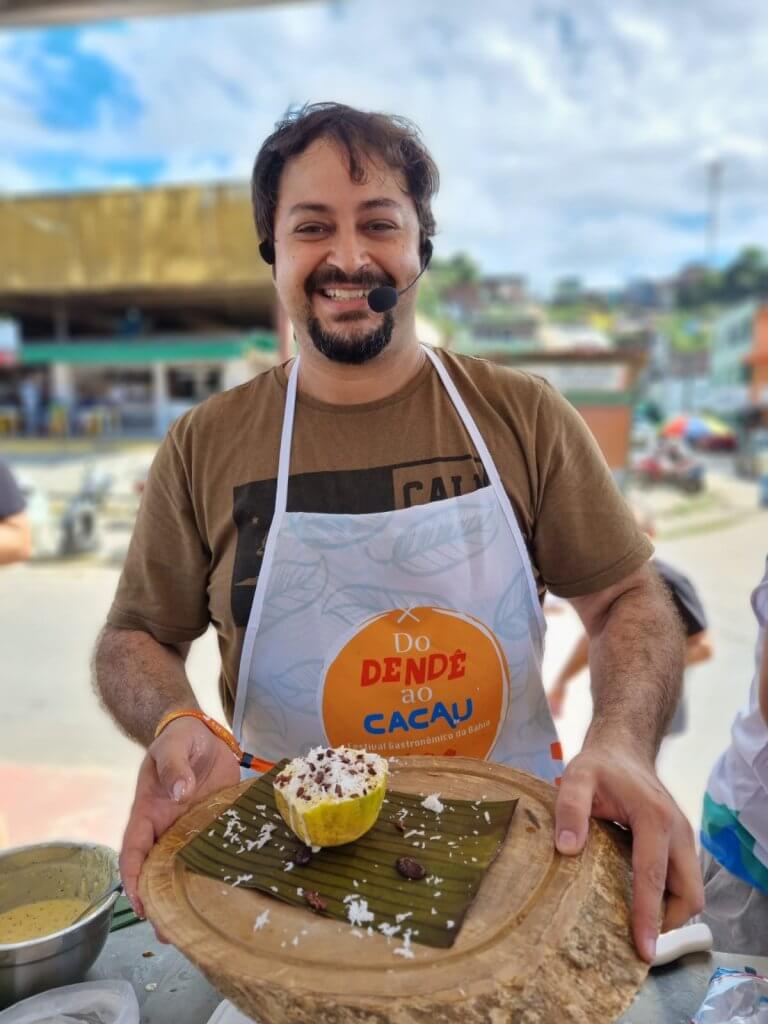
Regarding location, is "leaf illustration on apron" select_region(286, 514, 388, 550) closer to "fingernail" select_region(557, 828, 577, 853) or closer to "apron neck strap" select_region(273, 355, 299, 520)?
"apron neck strap" select_region(273, 355, 299, 520)

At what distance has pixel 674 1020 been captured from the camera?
1.08 metres

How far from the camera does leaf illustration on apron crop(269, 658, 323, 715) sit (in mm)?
1510

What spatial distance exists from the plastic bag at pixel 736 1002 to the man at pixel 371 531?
51cm

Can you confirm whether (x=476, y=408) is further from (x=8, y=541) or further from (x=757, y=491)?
(x=757, y=491)

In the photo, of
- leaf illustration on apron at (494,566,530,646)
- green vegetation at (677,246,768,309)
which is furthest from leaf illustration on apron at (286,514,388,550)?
green vegetation at (677,246,768,309)

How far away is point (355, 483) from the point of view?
154 cm

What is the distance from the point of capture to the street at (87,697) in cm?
376

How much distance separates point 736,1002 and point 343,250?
143cm

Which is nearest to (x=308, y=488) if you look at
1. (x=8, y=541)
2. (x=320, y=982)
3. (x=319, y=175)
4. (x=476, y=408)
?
(x=476, y=408)

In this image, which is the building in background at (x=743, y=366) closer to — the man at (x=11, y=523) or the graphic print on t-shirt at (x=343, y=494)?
the man at (x=11, y=523)

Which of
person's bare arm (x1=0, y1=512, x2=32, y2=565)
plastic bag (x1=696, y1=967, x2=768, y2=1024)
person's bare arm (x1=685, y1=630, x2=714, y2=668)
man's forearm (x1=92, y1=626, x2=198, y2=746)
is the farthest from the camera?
person's bare arm (x1=685, y1=630, x2=714, y2=668)

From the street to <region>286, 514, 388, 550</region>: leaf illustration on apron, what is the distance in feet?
6.51

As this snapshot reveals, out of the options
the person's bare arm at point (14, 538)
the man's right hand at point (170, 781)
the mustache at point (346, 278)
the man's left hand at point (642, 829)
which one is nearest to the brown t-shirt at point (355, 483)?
the mustache at point (346, 278)

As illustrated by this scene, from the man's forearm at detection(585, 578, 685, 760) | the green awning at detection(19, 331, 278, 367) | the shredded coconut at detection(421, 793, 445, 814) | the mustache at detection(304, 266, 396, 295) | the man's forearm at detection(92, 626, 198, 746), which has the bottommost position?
the shredded coconut at detection(421, 793, 445, 814)
